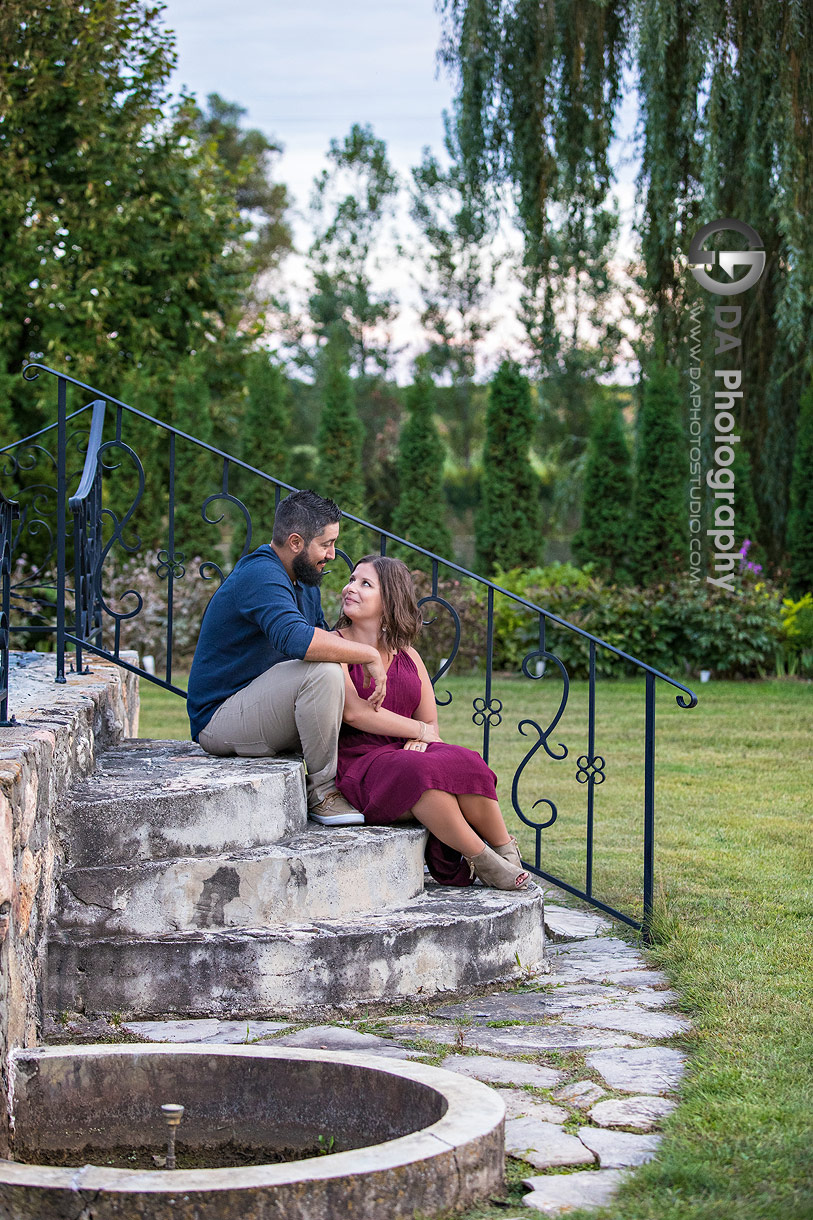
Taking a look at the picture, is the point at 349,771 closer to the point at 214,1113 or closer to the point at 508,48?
the point at 214,1113

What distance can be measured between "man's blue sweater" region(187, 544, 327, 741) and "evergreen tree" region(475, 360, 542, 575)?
29.2ft

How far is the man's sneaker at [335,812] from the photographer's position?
146 inches

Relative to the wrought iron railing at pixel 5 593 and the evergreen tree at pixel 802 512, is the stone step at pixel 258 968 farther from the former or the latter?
the evergreen tree at pixel 802 512

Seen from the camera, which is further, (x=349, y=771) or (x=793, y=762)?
(x=793, y=762)

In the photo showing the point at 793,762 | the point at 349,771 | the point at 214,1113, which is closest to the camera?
→ the point at 214,1113

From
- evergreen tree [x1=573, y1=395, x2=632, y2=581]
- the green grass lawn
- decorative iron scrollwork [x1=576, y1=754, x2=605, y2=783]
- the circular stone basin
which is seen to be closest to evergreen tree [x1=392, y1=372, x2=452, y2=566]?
evergreen tree [x1=573, y1=395, x2=632, y2=581]

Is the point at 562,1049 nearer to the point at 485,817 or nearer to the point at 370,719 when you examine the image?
the point at 485,817

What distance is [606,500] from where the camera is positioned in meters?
12.4

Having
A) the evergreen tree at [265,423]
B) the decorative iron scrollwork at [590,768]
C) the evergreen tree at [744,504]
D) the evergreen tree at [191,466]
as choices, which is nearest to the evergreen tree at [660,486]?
the evergreen tree at [744,504]

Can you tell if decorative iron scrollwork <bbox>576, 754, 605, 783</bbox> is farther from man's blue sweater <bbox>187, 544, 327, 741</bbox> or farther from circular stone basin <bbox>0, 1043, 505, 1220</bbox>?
circular stone basin <bbox>0, 1043, 505, 1220</bbox>

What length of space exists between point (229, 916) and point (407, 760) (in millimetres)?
739

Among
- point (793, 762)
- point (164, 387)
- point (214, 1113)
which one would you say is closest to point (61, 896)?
point (214, 1113)

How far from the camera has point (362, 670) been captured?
396cm

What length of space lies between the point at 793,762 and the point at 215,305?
31.1 ft
